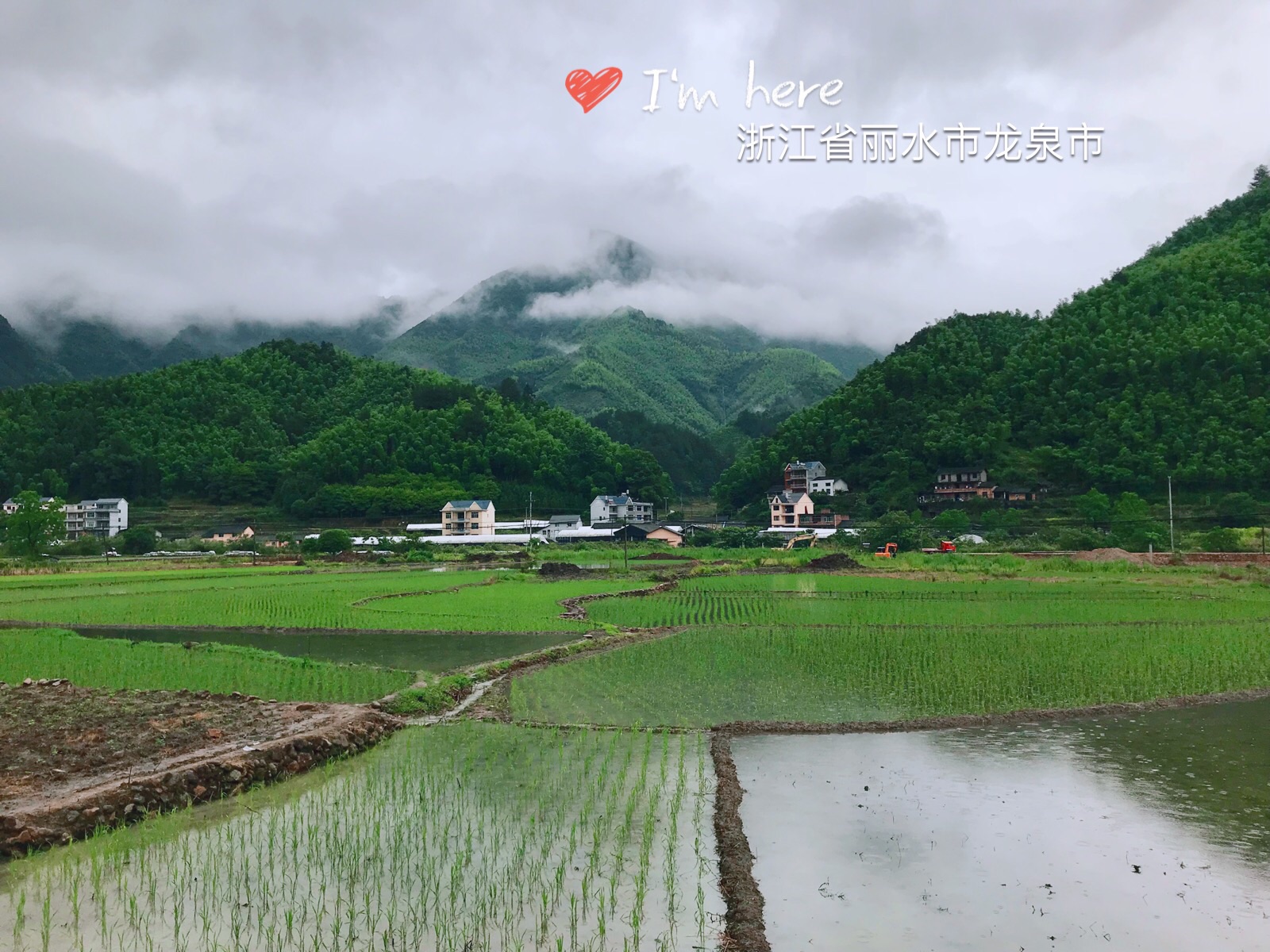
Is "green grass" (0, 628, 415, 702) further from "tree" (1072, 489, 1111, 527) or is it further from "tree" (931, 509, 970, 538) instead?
"tree" (1072, 489, 1111, 527)

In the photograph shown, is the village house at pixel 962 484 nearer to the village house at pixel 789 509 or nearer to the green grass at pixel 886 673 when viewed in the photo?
the village house at pixel 789 509

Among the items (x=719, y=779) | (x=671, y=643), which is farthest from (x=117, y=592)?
(x=719, y=779)

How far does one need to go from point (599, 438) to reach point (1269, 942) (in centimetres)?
9096

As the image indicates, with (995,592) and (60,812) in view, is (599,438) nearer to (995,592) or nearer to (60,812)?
(995,592)

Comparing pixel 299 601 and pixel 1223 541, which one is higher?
pixel 1223 541

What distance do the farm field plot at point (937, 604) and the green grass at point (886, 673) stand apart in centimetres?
199

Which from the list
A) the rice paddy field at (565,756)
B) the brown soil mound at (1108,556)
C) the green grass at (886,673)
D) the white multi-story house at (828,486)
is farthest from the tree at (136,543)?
the brown soil mound at (1108,556)

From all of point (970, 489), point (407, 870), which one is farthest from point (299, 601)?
point (970, 489)

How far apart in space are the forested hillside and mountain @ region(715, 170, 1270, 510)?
19337 millimetres

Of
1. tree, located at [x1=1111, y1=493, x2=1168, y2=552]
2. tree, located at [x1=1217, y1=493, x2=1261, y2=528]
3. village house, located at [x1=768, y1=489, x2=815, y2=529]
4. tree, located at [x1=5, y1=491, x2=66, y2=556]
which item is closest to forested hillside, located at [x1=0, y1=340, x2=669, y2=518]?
village house, located at [x1=768, y1=489, x2=815, y2=529]

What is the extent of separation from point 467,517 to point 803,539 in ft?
99.3

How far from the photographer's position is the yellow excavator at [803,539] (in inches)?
2218

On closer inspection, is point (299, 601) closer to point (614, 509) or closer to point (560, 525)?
point (560, 525)

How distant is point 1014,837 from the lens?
7.68 m
